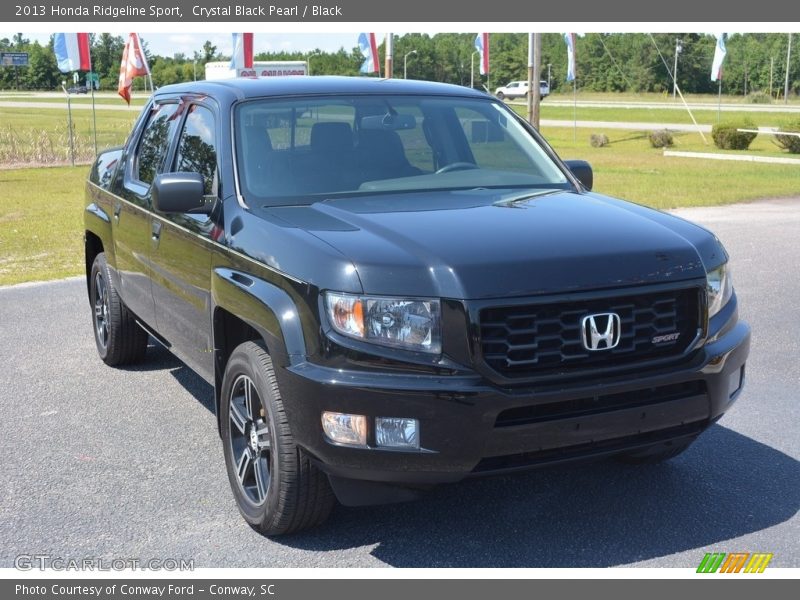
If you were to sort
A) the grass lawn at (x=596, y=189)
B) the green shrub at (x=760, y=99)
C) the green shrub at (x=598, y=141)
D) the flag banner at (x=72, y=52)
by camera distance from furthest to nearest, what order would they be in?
the green shrub at (x=760, y=99) → the green shrub at (x=598, y=141) → the flag banner at (x=72, y=52) → the grass lawn at (x=596, y=189)

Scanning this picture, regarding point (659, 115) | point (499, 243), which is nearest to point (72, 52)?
point (499, 243)

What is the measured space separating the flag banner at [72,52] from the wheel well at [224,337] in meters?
20.8

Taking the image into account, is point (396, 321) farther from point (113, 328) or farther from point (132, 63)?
point (132, 63)

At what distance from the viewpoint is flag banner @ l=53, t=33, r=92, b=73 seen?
935 inches

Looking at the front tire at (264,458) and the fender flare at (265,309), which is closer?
the fender flare at (265,309)

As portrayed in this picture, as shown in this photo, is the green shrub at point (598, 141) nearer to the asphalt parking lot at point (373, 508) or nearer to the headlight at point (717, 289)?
the asphalt parking lot at point (373, 508)

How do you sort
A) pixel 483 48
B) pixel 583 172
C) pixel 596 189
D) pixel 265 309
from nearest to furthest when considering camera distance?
pixel 265 309 < pixel 583 172 < pixel 596 189 < pixel 483 48

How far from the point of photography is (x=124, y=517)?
4449 mm

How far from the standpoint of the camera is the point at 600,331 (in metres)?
3.75

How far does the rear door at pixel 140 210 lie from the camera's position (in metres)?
5.73

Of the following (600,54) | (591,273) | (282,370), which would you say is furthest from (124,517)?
(600,54)

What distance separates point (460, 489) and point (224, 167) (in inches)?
73.9

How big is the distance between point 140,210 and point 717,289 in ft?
10.6

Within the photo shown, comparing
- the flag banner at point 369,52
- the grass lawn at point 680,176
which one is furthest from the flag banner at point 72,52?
the grass lawn at point 680,176
